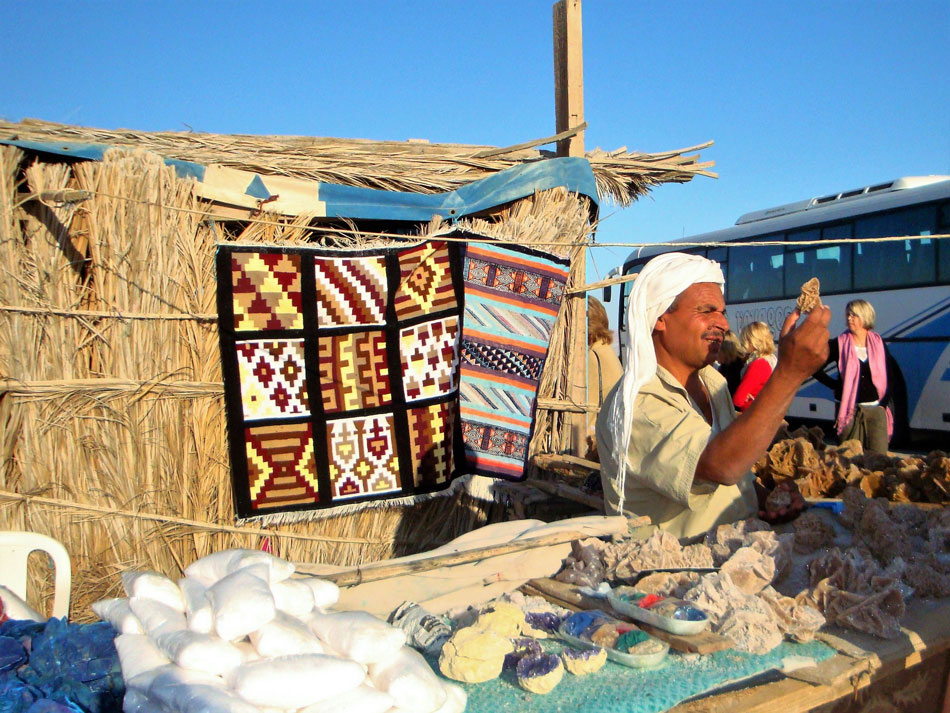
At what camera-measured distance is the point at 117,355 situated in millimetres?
4051

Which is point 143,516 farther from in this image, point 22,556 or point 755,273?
point 755,273

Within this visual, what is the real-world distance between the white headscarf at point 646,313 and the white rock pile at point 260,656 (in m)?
1.02

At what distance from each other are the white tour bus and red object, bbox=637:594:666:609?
7.72 meters

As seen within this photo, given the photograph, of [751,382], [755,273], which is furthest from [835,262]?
[751,382]

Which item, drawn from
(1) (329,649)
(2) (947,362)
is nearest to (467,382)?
(1) (329,649)

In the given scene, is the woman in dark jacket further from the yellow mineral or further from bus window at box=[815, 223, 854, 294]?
the yellow mineral

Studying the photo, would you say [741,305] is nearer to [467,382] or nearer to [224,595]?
[467,382]

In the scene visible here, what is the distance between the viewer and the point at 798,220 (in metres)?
12.0

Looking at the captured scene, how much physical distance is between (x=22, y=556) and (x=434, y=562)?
5.29 feet

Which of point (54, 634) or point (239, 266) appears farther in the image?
point (239, 266)

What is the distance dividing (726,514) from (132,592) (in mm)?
1735

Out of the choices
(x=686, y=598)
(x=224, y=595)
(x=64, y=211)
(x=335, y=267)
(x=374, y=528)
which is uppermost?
(x=64, y=211)

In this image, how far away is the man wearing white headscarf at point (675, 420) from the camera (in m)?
2.18

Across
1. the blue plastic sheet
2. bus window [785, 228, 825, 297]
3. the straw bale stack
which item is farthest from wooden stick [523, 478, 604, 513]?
bus window [785, 228, 825, 297]
